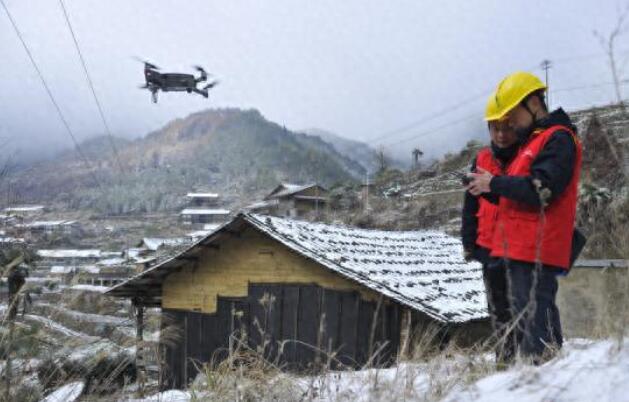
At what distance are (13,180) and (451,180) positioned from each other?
46.4m

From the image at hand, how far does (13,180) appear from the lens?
3.95m

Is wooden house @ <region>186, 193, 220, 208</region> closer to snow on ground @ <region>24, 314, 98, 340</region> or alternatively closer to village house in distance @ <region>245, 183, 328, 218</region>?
village house in distance @ <region>245, 183, 328, 218</region>

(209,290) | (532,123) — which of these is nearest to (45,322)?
(532,123)

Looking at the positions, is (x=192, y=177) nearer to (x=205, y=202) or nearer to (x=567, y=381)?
(x=205, y=202)

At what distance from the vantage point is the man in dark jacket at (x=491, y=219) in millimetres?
2912

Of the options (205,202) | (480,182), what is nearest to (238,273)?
(480,182)

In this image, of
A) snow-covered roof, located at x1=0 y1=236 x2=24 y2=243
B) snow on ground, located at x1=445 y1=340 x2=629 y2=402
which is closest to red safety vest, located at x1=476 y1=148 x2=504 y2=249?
snow on ground, located at x1=445 y1=340 x2=629 y2=402

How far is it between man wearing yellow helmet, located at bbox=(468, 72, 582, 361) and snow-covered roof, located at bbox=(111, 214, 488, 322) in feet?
17.9

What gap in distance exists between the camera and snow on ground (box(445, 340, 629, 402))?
1.50 meters

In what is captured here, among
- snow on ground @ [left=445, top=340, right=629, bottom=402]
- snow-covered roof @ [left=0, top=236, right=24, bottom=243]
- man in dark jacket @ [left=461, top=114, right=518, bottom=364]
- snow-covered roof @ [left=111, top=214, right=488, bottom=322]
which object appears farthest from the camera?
snow-covered roof @ [left=111, top=214, right=488, bottom=322]

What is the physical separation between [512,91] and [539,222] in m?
0.70

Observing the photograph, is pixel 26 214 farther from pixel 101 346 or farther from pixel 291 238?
pixel 291 238

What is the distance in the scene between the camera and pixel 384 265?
10641mm

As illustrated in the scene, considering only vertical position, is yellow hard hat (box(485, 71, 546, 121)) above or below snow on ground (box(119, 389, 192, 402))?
above
